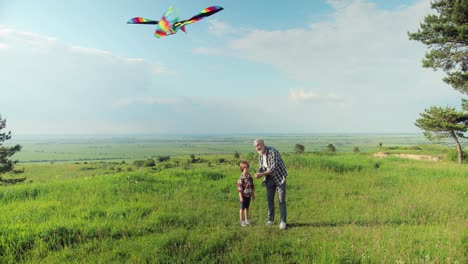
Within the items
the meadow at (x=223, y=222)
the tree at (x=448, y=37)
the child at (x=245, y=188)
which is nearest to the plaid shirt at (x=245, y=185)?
the child at (x=245, y=188)

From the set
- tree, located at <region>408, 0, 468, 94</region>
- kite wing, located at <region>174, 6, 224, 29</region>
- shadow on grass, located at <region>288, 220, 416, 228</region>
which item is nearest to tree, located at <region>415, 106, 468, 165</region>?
tree, located at <region>408, 0, 468, 94</region>

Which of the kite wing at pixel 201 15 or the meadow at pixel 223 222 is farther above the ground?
the kite wing at pixel 201 15

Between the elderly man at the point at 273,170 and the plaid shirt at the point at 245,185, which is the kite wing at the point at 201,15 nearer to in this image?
the elderly man at the point at 273,170

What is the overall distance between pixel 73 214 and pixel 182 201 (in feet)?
11.8

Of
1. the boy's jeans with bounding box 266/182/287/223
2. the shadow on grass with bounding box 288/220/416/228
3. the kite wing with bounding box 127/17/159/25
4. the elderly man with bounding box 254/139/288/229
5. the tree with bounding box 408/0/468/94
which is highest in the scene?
the tree with bounding box 408/0/468/94

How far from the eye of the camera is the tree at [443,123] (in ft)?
76.7

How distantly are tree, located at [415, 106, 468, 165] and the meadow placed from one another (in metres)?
11.1

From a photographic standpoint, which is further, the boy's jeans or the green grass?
the boy's jeans

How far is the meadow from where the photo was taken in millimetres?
5926

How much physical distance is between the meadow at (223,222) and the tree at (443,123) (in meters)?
11.1

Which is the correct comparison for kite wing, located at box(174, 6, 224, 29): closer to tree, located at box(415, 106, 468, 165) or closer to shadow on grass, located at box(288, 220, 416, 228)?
shadow on grass, located at box(288, 220, 416, 228)

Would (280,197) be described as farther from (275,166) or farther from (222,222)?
(222,222)

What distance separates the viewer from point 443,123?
2355cm

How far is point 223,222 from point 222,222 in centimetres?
6
